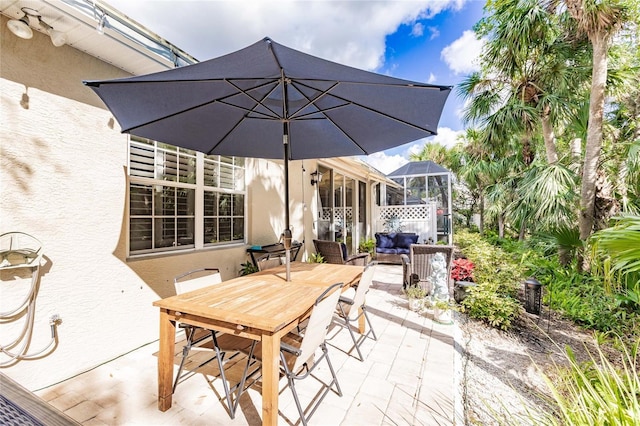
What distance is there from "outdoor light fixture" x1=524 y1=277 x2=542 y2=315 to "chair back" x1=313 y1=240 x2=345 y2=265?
Answer: 3.22 metres

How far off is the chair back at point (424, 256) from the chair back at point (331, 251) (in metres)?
1.46

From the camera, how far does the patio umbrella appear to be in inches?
81.4

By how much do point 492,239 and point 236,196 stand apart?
12.8 metres

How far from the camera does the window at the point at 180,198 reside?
3492 mm

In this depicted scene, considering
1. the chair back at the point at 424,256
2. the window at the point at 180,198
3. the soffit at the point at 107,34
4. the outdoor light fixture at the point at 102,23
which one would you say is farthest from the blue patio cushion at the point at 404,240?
the outdoor light fixture at the point at 102,23

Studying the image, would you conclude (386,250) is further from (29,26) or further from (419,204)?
(29,26)

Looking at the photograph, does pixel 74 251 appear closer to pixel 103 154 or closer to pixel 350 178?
pixel 103 154

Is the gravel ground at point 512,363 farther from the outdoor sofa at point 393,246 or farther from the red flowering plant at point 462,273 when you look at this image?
the outdoor sofa at point 393,246

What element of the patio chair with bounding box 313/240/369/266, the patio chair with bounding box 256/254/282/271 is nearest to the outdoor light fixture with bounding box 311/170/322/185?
the patio chair with bounding box 313/240/369/266

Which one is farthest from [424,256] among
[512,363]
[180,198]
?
[180,198]

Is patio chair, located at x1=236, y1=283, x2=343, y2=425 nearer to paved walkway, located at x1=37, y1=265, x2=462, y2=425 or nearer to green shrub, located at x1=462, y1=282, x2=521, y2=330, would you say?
paved walkway, located at x1=37, y1=265, x2=462, y2=425

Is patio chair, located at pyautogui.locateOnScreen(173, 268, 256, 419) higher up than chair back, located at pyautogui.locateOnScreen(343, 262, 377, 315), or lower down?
lower down

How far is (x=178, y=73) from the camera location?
203cm

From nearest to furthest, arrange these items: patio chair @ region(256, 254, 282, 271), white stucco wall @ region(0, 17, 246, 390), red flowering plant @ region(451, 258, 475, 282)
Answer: white stucco wall @ region(0, 17, 246, 390)
patio chair @ region(256, 254, 282, 271)
red flowering plant @ region(451, 258, 475, 282)
